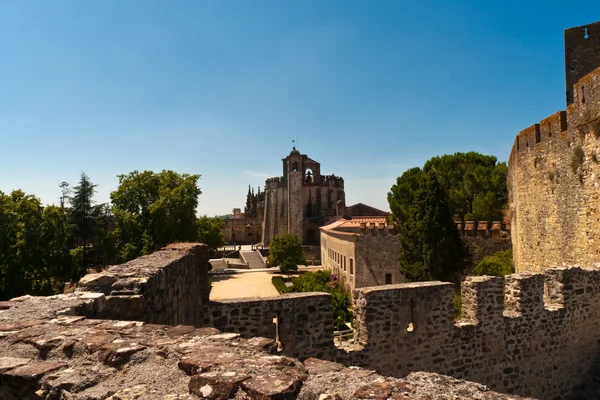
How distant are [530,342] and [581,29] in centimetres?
1311

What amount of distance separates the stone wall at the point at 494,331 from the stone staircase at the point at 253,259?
37331mm

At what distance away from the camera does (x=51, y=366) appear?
9.03ft

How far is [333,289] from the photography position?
23.5 metres

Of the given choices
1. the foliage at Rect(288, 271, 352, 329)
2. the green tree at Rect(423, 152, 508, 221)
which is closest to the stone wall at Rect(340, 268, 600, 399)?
the foliage at Rect(288, 271, 352, 329)

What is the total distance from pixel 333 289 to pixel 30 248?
15382mm

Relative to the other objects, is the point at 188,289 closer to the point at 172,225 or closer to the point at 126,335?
the point at 126,335

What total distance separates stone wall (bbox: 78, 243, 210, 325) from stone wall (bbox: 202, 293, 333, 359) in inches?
19.8

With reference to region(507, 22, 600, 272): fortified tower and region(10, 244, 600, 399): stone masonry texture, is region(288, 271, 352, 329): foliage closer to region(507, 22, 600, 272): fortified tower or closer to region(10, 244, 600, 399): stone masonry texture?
region(10, 244, 600, 399): stone masonry texture

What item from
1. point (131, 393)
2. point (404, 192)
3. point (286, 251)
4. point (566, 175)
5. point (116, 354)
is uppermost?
point (404, 192)

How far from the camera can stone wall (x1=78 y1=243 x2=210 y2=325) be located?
438 centimetres

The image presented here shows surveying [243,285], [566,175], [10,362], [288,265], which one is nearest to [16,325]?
[10,362]

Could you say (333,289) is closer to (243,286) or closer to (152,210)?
(243,286)

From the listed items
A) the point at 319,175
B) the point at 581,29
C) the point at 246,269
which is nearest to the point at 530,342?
the point at 581,29

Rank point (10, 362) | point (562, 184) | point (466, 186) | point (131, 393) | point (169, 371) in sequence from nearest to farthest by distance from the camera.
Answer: point (131, 393) → point (169, 371) → point (10, 362) → point (562, 184) → point (466, 186)
